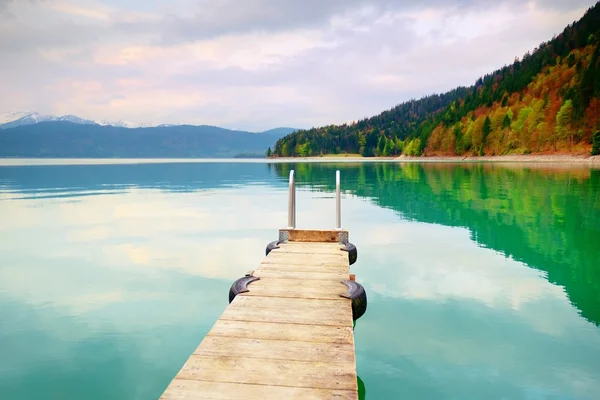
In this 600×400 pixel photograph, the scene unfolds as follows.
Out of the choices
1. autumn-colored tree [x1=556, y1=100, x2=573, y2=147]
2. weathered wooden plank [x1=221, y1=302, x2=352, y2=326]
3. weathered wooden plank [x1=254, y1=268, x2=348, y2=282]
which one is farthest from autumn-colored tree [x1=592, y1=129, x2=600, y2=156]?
weathered wooden plank [x1=221, y1=302, x2=352, y2=326]

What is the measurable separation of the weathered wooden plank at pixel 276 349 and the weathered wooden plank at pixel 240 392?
0.69m

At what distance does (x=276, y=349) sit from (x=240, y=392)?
1.11 meters

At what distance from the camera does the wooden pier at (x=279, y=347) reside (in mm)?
4770

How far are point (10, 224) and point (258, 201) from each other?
1744 cm

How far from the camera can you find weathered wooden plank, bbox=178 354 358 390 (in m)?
4.91

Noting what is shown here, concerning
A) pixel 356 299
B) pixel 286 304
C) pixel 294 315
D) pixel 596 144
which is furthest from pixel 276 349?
pixel 596 144

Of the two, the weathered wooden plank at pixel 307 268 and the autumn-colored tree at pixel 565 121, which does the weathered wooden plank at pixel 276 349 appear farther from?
the autumn-colored tree at pixel 565 121

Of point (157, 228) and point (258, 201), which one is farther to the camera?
point (258, 201)

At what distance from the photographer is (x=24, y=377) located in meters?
7.48

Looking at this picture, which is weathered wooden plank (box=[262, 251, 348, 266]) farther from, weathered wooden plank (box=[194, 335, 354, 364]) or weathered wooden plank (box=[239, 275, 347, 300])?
weathered wooden plank (box=[194, 335, 354, 364])

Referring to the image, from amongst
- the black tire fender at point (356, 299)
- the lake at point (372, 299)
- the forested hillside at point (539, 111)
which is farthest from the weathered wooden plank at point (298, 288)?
the forested hillside at point (539, 111)

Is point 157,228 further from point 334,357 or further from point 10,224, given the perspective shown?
point 334,357

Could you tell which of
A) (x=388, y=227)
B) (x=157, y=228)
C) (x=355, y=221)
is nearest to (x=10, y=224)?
(x=157, y=228)

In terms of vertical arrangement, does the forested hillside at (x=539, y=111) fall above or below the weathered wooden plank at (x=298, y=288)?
above
